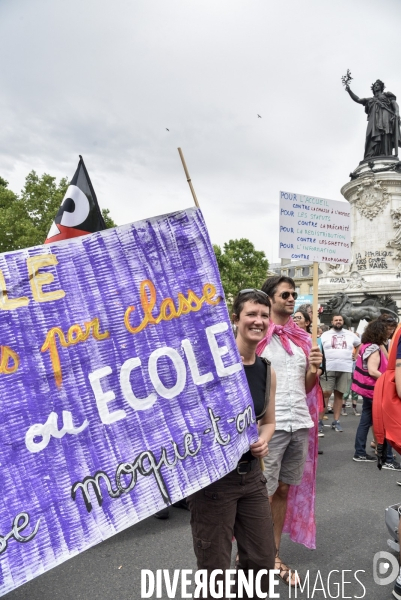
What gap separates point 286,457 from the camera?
285 centimetres

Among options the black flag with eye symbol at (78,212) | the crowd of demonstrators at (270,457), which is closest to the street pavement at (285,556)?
the crowd of demonstrators at (270,457)

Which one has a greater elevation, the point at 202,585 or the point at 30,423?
the point at 30,423

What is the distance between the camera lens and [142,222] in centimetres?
181

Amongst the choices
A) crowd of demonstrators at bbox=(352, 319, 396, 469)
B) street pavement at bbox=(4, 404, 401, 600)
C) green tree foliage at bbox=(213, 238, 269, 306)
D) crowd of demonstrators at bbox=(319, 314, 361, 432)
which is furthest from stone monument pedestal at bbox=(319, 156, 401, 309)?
green tree foliage at bbox=(213, 238, 269, 306)

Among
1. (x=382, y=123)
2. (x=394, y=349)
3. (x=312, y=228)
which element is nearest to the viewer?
(x=394, y=349)

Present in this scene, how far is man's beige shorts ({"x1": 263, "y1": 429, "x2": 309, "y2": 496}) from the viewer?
2711 mm

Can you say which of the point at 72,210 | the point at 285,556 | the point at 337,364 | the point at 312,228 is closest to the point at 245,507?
the point at 285,556

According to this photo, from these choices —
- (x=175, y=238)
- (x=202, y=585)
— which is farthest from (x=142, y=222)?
(x=202, y=585)

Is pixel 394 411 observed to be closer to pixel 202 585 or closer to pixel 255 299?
pixel 255 299

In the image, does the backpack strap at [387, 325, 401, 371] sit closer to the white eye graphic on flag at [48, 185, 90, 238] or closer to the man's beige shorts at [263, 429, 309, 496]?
the man's beige shorts at [263, 429, 309, 496]

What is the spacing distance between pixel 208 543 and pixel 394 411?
1.29 metres

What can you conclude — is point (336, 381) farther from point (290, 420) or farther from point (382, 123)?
point (382, 123)

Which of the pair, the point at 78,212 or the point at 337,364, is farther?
the point at 337,364

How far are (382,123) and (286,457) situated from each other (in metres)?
22.7
